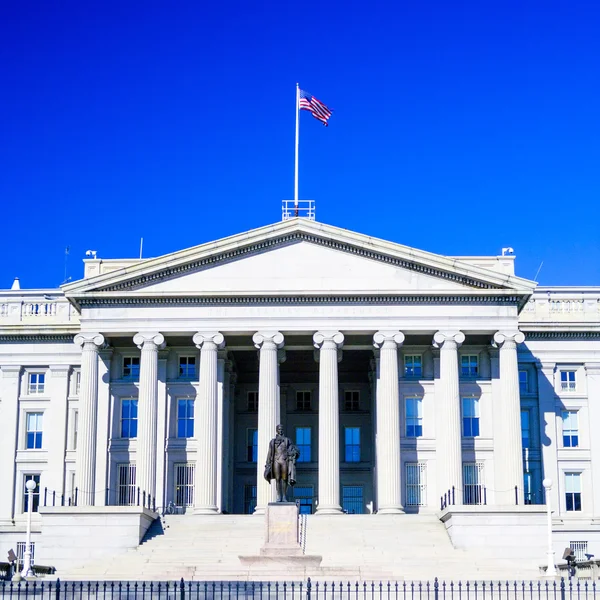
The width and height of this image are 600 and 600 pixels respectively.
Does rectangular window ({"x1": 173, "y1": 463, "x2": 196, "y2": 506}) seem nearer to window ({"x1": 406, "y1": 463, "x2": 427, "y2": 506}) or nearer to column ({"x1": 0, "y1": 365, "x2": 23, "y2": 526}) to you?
column ({"x1": 0, "y1": 365, "x2": 23, "y2": 526})

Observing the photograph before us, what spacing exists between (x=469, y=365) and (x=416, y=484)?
7.43 meters

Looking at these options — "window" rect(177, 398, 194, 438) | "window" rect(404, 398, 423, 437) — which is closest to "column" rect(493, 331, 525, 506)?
"window" rect(404, 398, 423, 437)

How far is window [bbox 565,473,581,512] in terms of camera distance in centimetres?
7212

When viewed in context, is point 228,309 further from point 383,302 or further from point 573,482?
point 573,482

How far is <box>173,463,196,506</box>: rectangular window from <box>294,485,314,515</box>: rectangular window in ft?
26.8

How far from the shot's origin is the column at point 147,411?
65000 mm

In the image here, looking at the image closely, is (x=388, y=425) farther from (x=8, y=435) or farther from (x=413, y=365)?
(x=8, y=435)

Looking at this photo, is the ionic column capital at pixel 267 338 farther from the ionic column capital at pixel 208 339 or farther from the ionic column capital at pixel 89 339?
→ the ionic column capital at pixel 89 339

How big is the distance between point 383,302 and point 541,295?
44.3 ft

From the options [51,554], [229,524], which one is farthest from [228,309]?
[51,554]

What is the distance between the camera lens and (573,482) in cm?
7262

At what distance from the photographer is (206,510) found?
6431 cm

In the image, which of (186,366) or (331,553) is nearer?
(331,553)

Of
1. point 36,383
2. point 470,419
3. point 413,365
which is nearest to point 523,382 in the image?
point 470,419
